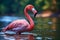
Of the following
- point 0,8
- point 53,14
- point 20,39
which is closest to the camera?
point 20,39

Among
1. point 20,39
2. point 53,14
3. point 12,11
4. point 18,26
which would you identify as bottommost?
point 20,39

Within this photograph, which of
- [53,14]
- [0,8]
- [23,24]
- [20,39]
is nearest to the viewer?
[20,39]

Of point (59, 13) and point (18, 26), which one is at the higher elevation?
point (59, 13)

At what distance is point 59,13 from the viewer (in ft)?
77.8

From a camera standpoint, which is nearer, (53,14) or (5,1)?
(53,14)

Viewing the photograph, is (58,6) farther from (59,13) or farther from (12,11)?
(12,11)

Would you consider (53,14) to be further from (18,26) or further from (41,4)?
(18,26)

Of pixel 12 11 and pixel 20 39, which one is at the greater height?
pixel 12 11

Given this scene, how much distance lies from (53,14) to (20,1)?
417cm

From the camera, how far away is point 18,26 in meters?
8.72

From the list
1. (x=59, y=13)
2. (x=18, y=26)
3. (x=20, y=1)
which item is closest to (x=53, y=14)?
(x=59, y=13)

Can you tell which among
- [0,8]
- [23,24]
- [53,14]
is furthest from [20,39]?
[0,8]

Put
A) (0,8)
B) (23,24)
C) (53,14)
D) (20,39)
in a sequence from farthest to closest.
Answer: (0,8), (53,14), (23,24), (20,39)

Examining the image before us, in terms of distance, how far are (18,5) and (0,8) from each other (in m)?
1.87
